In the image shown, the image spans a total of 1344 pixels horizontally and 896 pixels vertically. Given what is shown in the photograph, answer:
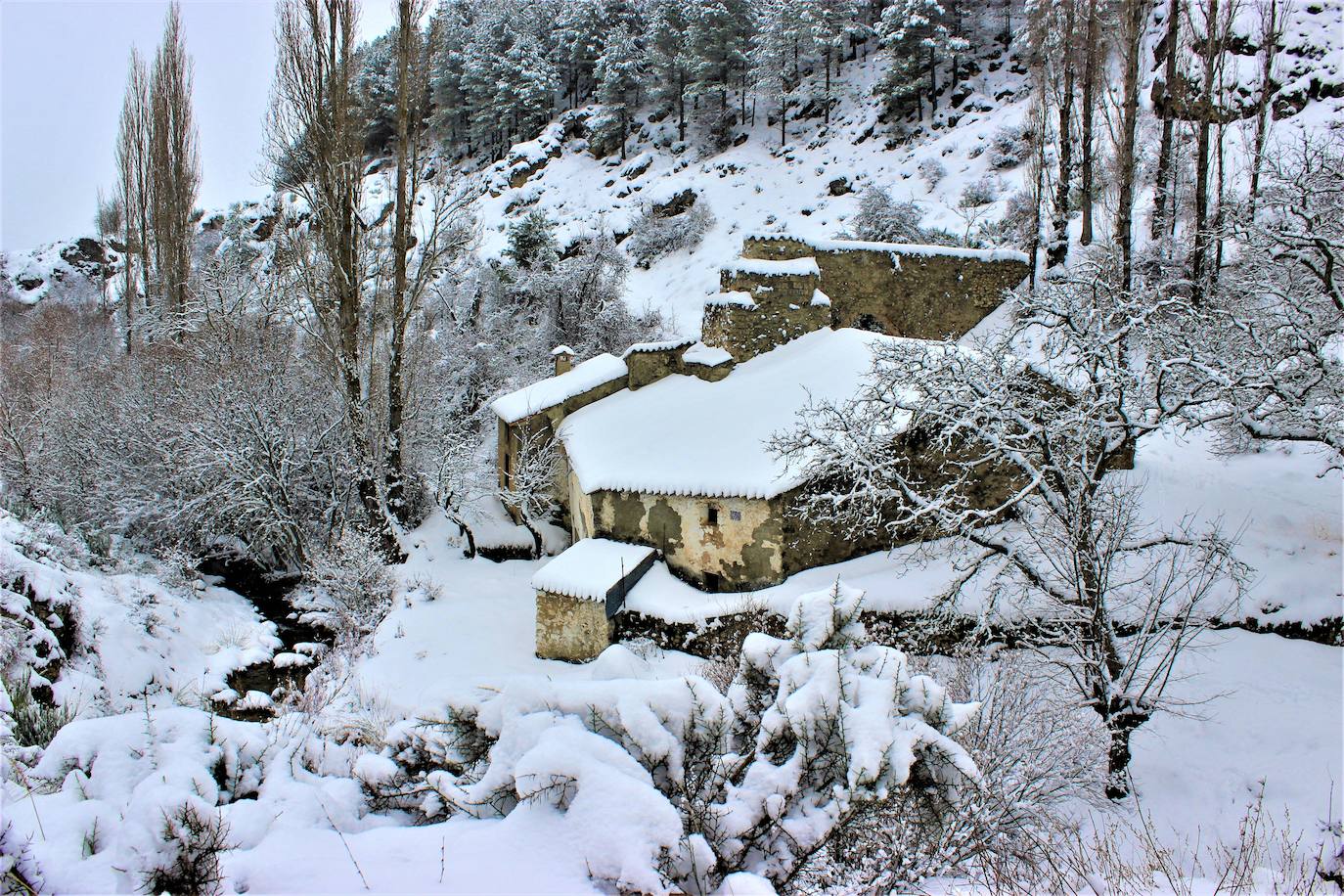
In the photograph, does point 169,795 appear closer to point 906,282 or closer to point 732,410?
point 732,410

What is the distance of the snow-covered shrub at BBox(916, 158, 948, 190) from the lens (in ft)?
94.1

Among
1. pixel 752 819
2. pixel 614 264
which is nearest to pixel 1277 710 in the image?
pixel 752 819

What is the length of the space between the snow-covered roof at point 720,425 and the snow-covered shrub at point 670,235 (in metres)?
18.8

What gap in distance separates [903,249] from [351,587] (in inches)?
653

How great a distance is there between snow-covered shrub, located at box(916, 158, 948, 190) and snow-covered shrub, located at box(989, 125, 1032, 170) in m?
2.00

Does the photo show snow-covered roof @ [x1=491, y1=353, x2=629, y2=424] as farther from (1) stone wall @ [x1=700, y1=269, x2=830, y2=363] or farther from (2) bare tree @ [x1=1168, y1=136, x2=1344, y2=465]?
(2) bare tree @ [x1=1168, y1=136, x2=1344, y2=465]

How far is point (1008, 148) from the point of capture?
92.5 feet

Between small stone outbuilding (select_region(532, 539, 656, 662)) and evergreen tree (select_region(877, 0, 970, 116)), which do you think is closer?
small stone outbuilding (select_region(532, 539, 656, 662))

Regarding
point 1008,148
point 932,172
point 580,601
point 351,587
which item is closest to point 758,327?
point 580,601

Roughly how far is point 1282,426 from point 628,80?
142ft

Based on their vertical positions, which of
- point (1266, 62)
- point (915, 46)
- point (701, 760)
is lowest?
point (701, 760)

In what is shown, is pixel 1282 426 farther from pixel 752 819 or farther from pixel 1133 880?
pixel 752 819

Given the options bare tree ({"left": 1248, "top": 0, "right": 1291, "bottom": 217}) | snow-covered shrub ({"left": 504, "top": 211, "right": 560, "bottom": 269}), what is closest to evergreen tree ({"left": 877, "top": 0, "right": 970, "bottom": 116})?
bare tree ({"left": 1248, "top": 0, "right": 1291, "bottom": 217})

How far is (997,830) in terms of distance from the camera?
3689mm
